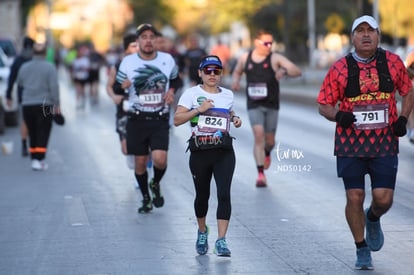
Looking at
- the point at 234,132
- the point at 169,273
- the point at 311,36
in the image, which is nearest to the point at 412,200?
the point at 169,273

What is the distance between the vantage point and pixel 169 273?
742 cm

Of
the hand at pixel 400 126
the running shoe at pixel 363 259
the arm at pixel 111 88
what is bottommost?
the running shoe at pixel 363 259

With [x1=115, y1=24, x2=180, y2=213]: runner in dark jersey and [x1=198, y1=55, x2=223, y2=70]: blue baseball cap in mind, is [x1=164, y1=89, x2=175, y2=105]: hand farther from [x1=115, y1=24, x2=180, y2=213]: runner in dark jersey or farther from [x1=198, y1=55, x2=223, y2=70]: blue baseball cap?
[x1=198, y1=55, x2=223, y2=70]: blue baseball cap

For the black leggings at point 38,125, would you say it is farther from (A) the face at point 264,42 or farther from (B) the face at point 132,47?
(A) the face at point 264,42

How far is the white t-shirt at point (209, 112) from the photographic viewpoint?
26.3 feet

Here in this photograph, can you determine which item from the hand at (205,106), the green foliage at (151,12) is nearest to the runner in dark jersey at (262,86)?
the hand at (205,106)

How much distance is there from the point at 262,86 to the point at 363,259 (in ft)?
17.9

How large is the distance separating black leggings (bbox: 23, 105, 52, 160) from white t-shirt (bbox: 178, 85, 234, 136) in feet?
22.7

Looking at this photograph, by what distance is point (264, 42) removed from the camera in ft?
Result: 41.0

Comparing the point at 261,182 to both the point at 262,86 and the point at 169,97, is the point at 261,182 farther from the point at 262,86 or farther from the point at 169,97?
the point at 169,97

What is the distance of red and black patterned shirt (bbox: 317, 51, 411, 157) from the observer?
7.33m

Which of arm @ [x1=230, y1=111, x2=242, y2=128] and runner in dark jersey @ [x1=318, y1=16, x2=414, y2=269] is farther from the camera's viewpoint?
arm @ [x1=230, y1=111, x2=242, y2=128]

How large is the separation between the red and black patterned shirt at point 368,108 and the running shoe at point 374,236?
Answer: 0.62m

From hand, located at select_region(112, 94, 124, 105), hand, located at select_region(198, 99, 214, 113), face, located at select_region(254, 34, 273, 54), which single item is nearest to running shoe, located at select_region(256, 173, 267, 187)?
face, located at select_region(254, 34, 273, 54)
